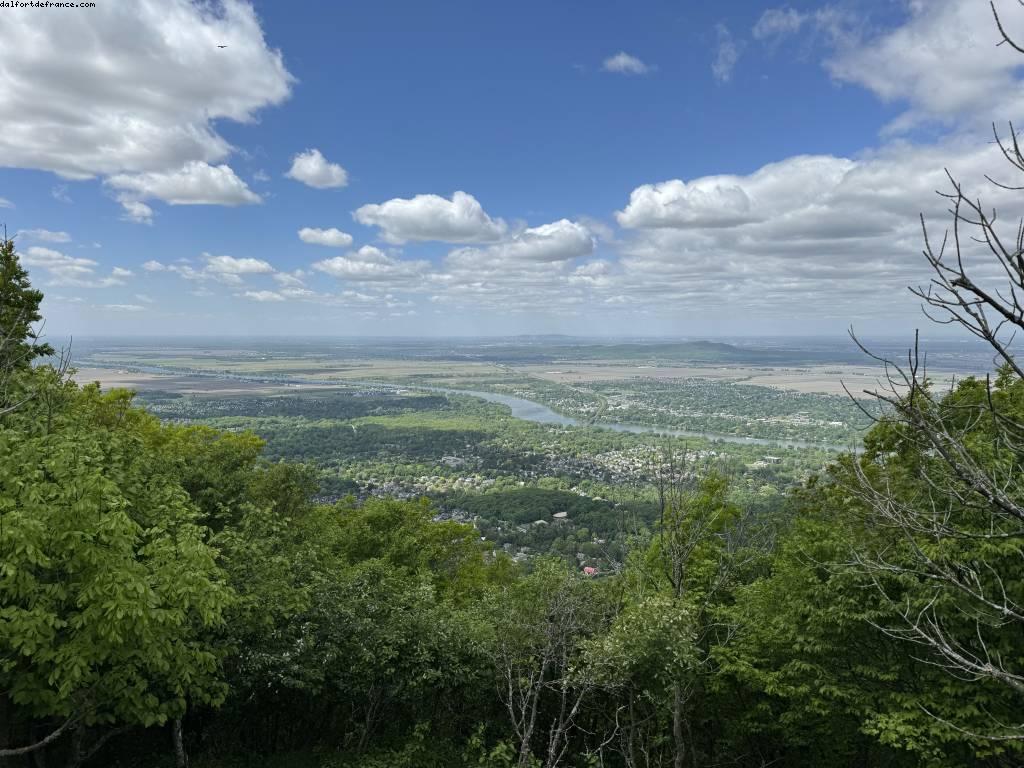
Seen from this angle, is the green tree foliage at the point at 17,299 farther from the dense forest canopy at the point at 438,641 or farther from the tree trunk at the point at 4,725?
the tree trunk at the point at 4,725

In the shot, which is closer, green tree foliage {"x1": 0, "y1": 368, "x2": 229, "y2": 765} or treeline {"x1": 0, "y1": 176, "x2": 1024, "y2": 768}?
green tree foliage {"x1": 0, "y1": 368, "x2": 229, "y2": 765}

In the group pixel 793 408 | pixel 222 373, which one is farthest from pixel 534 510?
pixel 222 373

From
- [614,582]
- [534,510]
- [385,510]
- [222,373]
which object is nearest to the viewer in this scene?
[614,582]

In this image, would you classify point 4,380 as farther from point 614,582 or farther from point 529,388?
point 529,388

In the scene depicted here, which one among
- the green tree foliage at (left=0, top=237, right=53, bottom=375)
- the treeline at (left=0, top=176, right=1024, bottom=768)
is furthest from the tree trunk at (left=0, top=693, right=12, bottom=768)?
the green tree foliage at (left=0, top=237, right=53, bottom=375)

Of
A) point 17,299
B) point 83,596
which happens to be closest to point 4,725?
point 83,596

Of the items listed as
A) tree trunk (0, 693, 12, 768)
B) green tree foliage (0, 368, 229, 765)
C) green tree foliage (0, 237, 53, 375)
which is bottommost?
tree trunk (0, 693, 12, 768)

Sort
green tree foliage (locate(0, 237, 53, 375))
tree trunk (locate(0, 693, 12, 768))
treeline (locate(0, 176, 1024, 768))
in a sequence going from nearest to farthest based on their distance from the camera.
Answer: treeline (locate(0, 176, 1024, 768)), tree trunk (locate(0, 693, 12, 768)), green tree foliage (locate(0, 237, 53, 375))

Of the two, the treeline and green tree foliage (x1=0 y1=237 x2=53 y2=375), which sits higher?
green tree foliage (x1=0 y1=237 x2=53 y2=375)

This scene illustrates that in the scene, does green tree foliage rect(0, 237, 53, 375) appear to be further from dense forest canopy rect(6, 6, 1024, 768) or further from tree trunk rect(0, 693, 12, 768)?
tree trunk rect(0, 693, 12, 768)

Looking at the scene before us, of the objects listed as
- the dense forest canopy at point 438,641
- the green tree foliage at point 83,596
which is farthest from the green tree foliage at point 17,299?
the green tree foliage at point 83,596

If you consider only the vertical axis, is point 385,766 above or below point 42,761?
below
